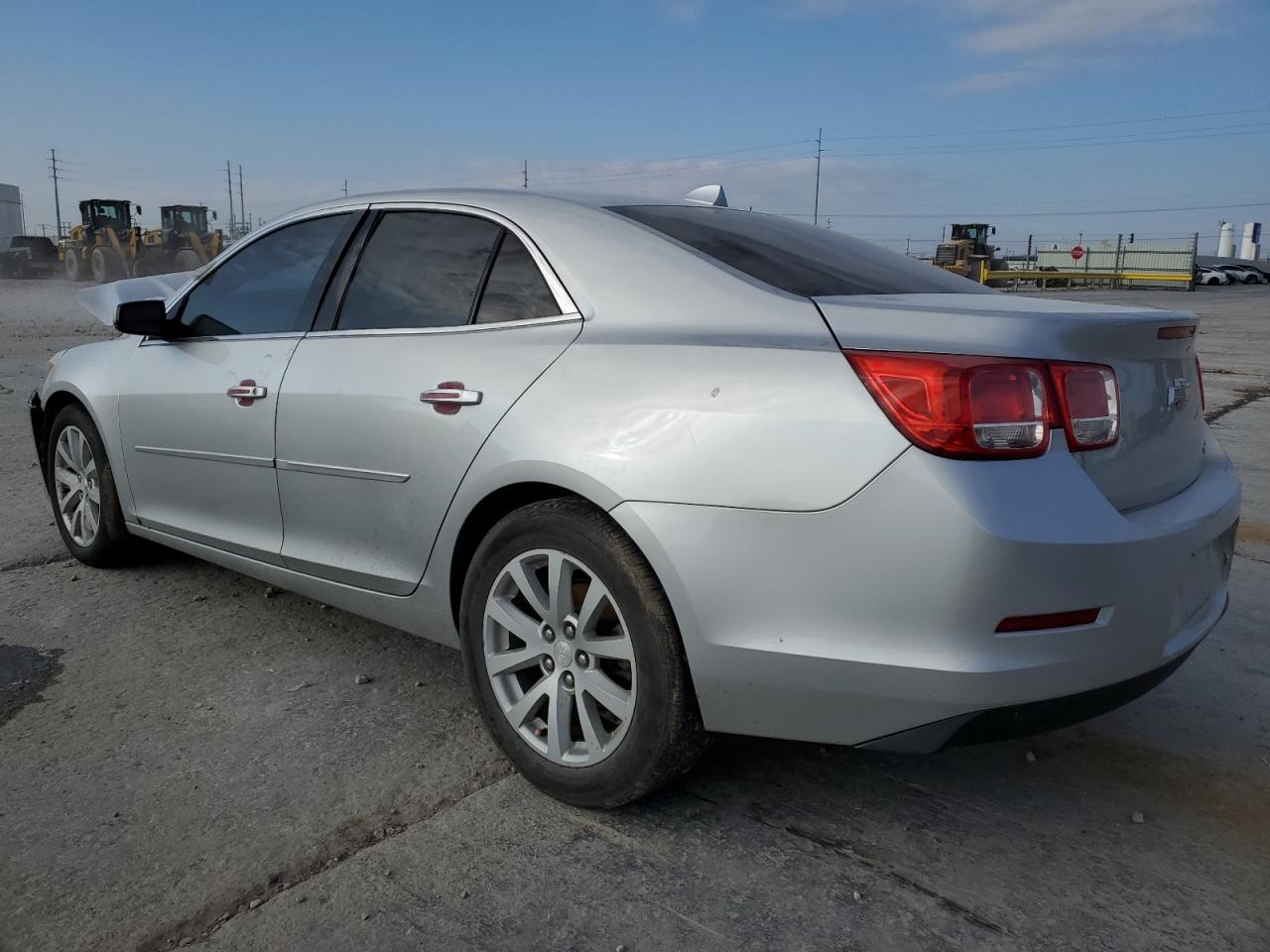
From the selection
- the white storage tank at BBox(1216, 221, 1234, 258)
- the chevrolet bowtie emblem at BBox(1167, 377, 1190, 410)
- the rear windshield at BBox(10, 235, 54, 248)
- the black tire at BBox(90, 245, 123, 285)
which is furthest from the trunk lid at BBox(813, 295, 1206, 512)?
A: the white storage tank at BBox(1216, 221, 1234, 258)

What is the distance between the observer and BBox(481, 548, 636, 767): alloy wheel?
7.95ft

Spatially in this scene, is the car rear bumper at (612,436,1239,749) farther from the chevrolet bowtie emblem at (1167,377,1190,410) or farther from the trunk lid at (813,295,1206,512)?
the chevrolet bowtie emblem at (1167,377,1190,410)

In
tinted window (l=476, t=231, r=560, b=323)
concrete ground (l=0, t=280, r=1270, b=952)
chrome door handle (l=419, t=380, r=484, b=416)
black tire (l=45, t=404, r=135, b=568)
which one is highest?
tinted window (l=476, t=231, r=560, b=323)

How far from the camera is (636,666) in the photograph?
2336mm

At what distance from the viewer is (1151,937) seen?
6.79ft

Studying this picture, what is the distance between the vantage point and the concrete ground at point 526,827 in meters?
2.10

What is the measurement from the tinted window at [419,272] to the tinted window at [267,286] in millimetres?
236

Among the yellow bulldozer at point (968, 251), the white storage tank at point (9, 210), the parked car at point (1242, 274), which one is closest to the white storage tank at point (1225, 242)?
the parked car at point (1242, 274)

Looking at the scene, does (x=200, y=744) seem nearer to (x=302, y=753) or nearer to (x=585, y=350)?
(x=302, y=753)

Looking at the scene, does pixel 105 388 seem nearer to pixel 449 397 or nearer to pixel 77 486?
pixel 77 486

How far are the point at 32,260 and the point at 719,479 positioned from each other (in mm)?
46403

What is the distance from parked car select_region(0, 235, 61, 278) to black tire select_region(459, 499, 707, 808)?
45.6 meters

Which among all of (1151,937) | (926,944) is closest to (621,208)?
(926,944)

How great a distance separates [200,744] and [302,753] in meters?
0.30
